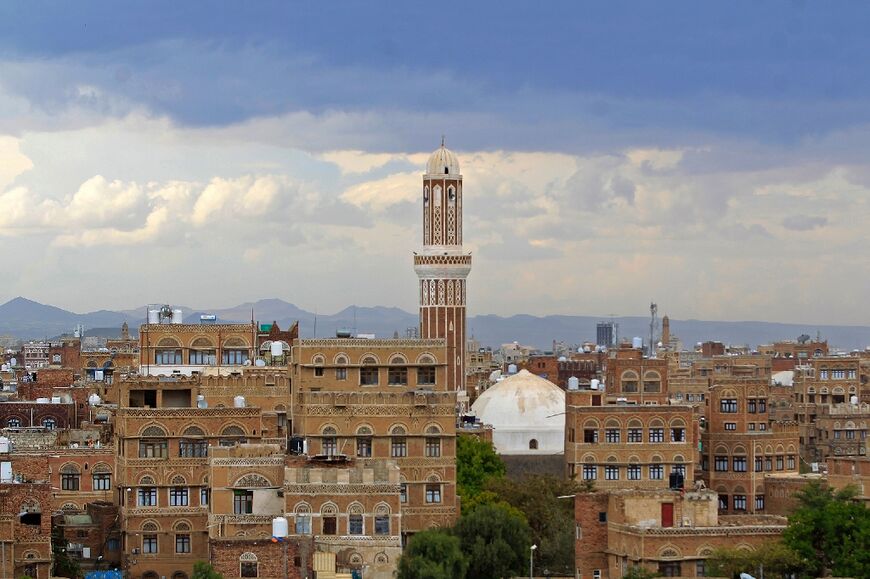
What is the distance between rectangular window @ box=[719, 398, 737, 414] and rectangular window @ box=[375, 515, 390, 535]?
3176cm

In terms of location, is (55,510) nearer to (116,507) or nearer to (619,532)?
(116,507)

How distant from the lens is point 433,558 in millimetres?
66875

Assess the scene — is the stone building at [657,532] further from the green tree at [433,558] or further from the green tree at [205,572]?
the green tree at [205,572]

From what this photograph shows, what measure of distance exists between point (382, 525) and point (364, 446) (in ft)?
34.4

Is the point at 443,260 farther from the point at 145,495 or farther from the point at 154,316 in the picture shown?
the point at 145,495

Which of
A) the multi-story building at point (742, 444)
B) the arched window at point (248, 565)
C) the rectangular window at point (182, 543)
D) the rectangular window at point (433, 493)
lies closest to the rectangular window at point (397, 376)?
the rectangular window at point (433, 493)

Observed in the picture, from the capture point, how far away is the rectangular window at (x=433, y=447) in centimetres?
8038

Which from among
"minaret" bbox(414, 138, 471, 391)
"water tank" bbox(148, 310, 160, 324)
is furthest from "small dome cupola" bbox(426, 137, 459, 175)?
"water tank" bbox(148, 310, 160, 324)

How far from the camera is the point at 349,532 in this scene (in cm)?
6944

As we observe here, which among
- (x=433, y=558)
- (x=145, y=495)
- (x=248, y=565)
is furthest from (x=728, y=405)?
(x=248, y=565)

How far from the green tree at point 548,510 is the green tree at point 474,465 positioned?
103cm

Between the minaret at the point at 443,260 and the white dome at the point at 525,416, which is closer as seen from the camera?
the white dome at the point at 525,416

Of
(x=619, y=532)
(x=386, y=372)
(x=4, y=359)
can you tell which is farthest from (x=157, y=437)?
(x=4, y=359)

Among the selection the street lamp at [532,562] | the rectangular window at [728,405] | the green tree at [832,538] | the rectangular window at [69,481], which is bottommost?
the street lamp at [532,562]
